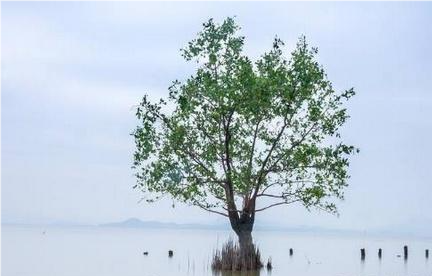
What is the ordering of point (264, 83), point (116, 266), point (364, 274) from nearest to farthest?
point (264, 83) → point (364, 274) → point (116, 266)

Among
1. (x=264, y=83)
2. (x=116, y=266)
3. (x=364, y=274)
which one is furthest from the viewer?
(x=116, y=266)

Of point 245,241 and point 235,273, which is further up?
point 245,241

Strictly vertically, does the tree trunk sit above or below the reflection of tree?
above

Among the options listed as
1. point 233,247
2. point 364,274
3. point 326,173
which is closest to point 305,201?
point 326,173

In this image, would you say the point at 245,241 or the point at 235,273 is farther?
the point at 245,241

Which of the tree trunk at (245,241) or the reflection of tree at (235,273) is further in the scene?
the tree trunk at (245,241)

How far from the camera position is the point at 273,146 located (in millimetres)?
41500

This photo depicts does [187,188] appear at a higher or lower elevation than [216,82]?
lower

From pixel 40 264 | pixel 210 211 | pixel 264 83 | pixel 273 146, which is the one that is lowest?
pixel 40 264

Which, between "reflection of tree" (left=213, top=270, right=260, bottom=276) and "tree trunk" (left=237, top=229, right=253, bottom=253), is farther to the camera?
"tree trunk" (left=237, top=229, right=253, bottom=253)

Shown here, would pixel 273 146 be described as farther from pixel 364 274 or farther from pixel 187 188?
pixel 364 274

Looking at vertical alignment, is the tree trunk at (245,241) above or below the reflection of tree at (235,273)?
above

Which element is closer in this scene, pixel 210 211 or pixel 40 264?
pixel 210 211

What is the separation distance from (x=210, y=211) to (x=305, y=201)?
16.5ft
